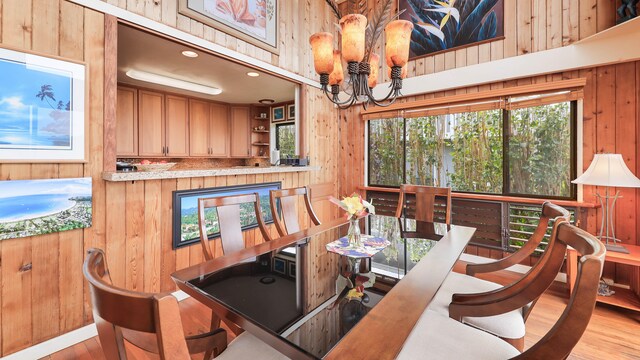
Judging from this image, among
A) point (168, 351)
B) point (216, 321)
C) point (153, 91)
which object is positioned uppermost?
point (153, 91)

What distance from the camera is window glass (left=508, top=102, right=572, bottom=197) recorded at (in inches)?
119

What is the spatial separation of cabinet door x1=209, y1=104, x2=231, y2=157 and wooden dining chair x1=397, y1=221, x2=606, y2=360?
5108 millimetres

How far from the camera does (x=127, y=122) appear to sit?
4391 millimetres

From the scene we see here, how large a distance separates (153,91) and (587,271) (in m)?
5.59

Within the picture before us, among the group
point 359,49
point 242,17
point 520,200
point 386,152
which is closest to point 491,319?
point 359,49

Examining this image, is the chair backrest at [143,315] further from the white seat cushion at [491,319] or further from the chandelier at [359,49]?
the chandelier at [359,49]

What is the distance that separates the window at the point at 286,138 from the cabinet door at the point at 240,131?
657mm

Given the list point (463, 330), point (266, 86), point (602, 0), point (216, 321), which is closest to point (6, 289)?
point (216, 321)

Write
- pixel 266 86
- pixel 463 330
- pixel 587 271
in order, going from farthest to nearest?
pixel 266 86, pixel 463 330, pixel 587 271

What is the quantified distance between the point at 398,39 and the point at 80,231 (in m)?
2.55

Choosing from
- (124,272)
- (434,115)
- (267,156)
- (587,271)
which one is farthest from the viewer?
(267,156)

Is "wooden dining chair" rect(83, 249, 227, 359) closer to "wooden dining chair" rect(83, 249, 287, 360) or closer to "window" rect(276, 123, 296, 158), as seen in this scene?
"wooden dining chair" rect(83, 249, 287, 360)

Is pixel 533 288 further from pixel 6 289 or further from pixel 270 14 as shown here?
pixel 270 14

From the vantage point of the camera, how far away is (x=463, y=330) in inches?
50.1
